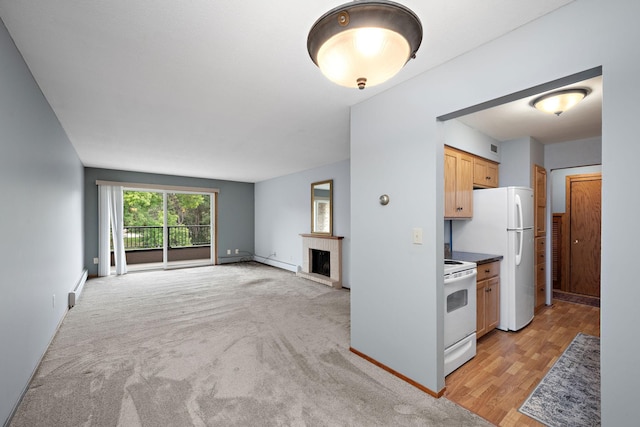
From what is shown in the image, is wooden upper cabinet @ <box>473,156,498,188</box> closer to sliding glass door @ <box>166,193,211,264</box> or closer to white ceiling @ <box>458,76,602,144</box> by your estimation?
white ceiling @ <box>458,76,602,144</box>

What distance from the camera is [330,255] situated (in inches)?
228

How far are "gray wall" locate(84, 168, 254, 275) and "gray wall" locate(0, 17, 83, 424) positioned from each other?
11.2ft

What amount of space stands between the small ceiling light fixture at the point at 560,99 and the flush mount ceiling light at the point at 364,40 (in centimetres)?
220

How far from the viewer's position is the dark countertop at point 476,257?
9.95 ft

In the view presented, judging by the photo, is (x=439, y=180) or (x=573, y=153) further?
(x=573, y=153)

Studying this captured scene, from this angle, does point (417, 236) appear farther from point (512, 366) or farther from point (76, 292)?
point (76, 292)

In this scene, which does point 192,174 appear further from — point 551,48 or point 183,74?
point 551,48

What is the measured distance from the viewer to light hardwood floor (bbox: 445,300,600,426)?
2.01 meters

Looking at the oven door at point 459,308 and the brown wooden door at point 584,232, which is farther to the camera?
the brown wooden door at point 584,232

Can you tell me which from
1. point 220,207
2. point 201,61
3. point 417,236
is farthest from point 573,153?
point 220,207

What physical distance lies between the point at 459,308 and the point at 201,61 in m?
2.87

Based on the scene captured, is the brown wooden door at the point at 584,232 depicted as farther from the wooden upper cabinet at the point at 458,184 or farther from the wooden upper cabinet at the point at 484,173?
the wooden upper cabinet at the point at 458,184

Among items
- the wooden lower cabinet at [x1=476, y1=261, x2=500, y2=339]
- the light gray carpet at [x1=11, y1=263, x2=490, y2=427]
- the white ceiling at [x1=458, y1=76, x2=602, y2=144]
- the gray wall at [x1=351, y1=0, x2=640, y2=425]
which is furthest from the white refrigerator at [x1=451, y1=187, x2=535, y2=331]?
the light gray carpet at [x1=11, y1=263, x2=490, y2=427]

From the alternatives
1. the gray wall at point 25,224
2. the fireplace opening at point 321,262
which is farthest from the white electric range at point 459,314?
the fireplace opening at point 321,262
